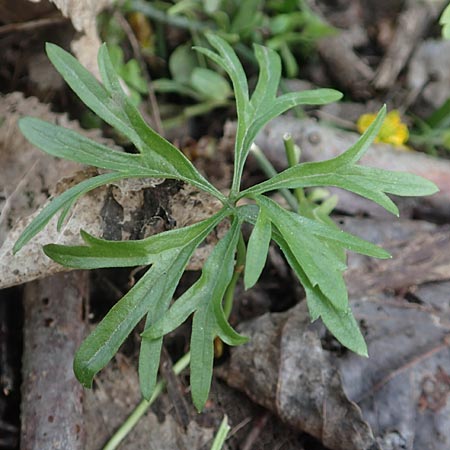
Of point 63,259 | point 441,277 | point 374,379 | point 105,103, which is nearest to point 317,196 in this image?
point 441,277

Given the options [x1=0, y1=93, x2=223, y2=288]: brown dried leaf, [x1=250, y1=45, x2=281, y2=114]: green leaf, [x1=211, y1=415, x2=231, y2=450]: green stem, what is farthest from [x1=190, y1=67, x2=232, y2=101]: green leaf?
[x1=211, y1=415, x2=231, y2=450]: green stem

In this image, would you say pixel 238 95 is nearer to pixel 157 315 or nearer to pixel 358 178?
pixel 358 178

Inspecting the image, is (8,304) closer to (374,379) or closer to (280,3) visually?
(374,379)

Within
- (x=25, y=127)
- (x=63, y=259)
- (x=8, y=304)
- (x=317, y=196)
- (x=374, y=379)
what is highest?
(x=25, y=127)

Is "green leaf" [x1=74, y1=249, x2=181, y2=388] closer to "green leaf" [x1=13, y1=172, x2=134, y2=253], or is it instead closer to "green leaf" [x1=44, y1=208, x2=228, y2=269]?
"green leaf" [x1=44, y1=208, x2=228, y2=269]

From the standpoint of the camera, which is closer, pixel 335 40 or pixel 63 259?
pixel 63 259

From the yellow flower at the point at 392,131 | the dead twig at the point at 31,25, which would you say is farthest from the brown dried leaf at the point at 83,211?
the yellow flower at the point at 392,131
